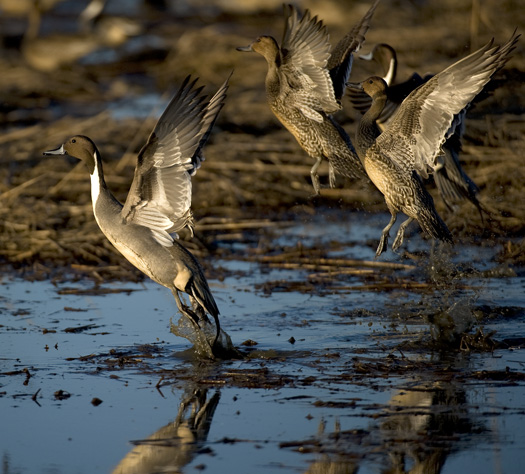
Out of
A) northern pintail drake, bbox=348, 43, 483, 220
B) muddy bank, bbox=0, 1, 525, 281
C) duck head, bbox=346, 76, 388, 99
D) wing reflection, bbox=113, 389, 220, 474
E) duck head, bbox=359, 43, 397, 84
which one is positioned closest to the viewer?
wing reflection, bbox=113, 389, 220, 474

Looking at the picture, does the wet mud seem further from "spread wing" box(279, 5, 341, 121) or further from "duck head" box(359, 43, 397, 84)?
"duck head" box(359, 43, 397, 84)

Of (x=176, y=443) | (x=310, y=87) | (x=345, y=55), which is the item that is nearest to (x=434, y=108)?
(x=310, y=87)

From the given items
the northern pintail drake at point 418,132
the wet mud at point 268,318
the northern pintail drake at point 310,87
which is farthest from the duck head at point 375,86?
the wet mud at point 268,318

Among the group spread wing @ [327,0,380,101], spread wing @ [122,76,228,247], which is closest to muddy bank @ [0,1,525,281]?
spread wing @ [327,0,380,101]

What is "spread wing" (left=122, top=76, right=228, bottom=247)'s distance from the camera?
5488mm

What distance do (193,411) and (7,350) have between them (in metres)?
1.62

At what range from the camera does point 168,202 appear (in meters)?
5.66

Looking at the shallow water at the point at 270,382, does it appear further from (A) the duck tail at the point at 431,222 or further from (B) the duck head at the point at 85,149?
(B) the duck head at the point at 85,149

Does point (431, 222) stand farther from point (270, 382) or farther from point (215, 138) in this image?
point (215, 138)

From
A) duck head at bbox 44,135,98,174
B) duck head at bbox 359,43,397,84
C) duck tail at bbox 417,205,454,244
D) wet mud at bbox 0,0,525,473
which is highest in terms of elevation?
duck head at bbox 359,43,397,84

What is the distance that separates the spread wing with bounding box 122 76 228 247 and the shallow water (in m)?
0.81

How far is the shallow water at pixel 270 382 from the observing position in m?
3.94

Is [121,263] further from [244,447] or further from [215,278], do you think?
[244,447]

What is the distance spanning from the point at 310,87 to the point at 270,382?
240cm
